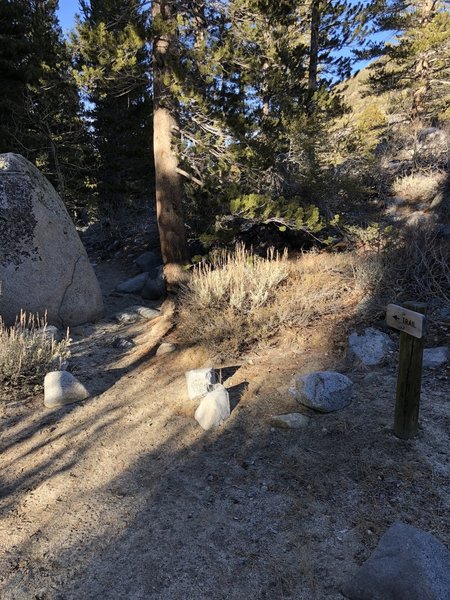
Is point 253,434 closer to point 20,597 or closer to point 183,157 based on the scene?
point 20,597

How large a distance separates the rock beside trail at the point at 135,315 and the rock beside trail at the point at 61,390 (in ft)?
10.2

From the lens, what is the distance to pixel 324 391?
3.65m

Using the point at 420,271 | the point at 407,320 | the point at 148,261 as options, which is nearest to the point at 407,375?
the point at 407,320

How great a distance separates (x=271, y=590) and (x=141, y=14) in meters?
7.29

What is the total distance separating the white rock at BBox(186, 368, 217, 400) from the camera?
160 inches

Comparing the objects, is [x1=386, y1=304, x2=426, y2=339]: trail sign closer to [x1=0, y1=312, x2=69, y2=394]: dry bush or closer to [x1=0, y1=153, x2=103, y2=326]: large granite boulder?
[x1=0, y1=312, x2=69, y2=394]: dry bush

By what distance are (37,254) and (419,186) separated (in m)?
8.88

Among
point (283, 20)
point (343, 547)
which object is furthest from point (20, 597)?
point (283, 20)

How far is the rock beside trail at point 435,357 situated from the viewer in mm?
4161

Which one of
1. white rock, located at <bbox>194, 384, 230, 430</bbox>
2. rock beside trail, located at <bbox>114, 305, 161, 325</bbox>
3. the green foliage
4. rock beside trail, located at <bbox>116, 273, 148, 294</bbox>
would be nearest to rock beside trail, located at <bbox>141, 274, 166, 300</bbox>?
rock beside trail, located at <bbox>116, 273, 148, 294</bbox>

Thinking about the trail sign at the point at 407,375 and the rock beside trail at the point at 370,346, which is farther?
the rock beside trail at the point at 370,346

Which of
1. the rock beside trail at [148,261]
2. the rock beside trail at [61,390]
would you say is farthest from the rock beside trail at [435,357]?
the rock beside trail at [148,261]

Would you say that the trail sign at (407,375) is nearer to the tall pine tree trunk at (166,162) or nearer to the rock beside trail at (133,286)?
the tall pine tree trunk at (166,162)

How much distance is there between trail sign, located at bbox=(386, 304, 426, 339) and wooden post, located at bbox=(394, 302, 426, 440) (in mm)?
66
